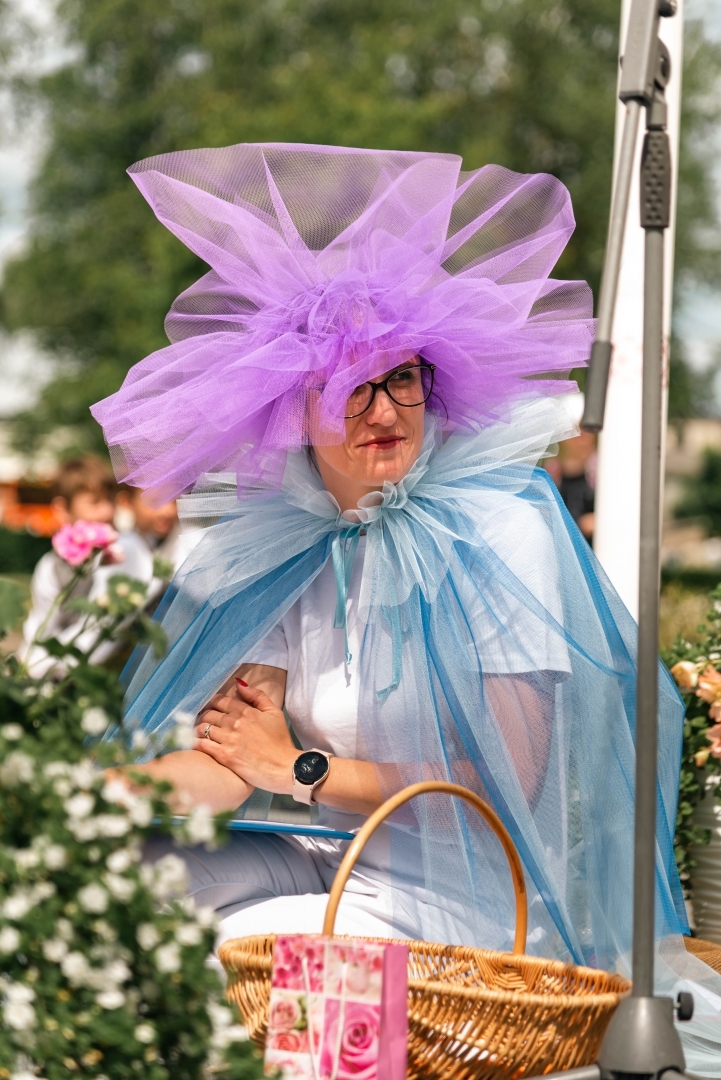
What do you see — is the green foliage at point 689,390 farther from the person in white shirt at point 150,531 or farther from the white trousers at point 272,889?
the white trousers at point 272,889

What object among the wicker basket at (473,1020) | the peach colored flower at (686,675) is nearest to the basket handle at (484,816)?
the wicker basket at (473,1020)

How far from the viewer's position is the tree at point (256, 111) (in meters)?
21.2

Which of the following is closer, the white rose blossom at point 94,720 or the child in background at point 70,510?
the white rose blossom at point 94,720

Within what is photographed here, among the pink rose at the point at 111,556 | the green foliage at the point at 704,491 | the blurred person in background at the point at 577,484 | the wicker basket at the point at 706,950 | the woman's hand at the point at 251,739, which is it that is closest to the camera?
the pink rose at the point at 111,556

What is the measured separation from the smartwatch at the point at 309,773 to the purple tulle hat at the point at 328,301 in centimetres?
57

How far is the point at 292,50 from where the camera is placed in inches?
982

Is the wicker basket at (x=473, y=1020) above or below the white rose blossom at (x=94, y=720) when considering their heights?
below

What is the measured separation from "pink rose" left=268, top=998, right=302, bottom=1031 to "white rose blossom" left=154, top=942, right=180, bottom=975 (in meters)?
0.32

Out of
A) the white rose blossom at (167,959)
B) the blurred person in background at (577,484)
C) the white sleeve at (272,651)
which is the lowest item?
the white rose blossom at (167,959)

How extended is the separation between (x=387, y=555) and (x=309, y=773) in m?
0.42

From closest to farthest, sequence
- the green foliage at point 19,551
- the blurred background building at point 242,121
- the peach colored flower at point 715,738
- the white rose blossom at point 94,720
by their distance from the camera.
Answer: the white rose blossom at point 94,720 → the peach colored flower at point 715,738 → the blurred background building at point 242,121 → the green foliage at point 19,551

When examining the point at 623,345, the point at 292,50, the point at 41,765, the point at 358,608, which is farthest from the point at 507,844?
the point at 292,50

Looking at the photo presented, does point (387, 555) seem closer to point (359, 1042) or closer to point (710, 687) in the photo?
point (710, 687)

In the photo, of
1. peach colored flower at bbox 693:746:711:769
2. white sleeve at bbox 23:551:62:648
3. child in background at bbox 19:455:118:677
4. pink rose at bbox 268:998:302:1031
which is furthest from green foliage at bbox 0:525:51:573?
pink rose at bbox 268:998:302:1031
